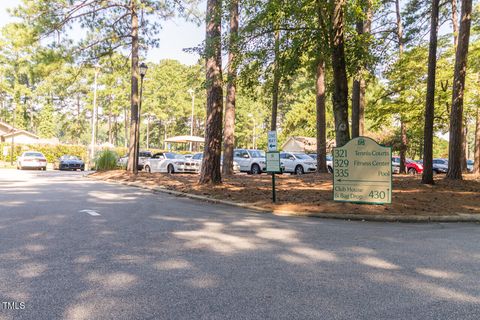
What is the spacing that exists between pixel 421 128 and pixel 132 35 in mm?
20716

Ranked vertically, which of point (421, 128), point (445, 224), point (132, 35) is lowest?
point (445, 224)

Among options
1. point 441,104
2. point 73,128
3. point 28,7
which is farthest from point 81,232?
point 73,128

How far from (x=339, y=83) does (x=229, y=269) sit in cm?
804

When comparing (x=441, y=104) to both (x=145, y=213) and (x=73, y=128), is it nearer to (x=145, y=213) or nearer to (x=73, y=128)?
(x=145, y=213)

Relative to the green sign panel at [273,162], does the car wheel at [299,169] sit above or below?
below

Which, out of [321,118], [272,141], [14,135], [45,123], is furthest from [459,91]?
[45,123]

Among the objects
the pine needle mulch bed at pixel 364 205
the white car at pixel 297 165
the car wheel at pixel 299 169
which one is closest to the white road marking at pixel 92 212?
the pine needle mulch bed at pixel 364 205

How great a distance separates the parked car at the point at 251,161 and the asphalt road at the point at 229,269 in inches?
718

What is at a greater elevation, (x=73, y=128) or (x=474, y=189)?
(x=73, y=128)

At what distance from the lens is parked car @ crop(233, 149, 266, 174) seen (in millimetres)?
26266

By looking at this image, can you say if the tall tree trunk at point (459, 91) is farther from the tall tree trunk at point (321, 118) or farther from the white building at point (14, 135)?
the white building at point (14, 135)

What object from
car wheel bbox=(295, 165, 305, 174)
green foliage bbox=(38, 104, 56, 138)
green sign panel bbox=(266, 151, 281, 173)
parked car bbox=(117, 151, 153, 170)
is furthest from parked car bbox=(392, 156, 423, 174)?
green foliage bbox=(38, 104, 56, 138)

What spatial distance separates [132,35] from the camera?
22422mm

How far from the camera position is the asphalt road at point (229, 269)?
10.9ft
